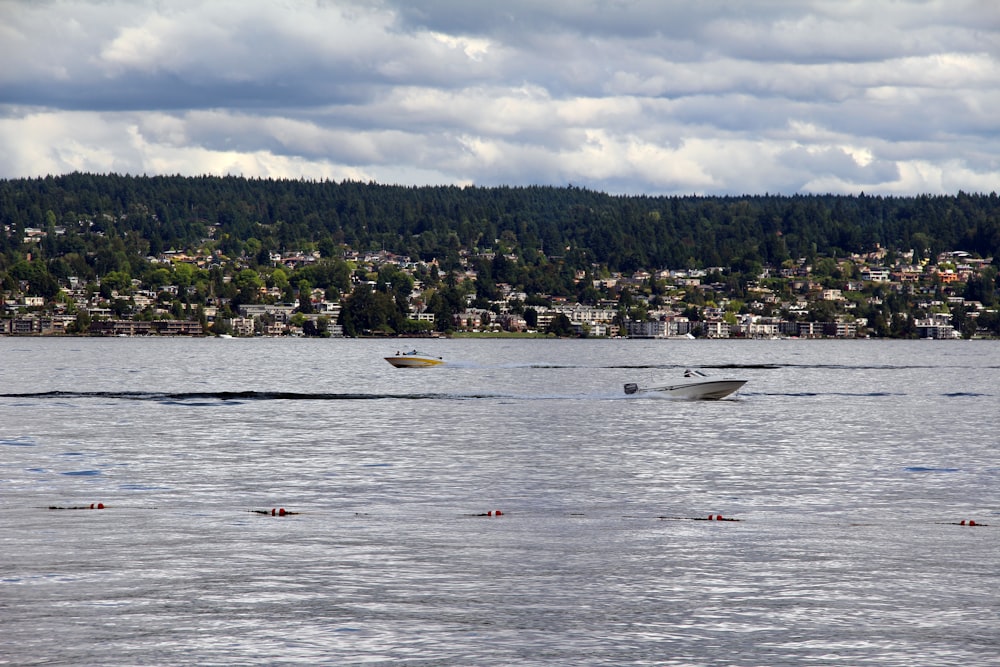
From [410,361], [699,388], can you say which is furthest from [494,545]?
[410,361]

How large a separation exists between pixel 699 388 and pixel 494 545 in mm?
71876

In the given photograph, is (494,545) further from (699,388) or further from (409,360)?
(409,360)

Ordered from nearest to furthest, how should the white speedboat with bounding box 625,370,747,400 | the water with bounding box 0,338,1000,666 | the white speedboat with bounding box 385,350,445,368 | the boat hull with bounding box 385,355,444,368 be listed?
the water with bounding box 0,338,1000,666
the white speedboat with bounding box 625,370,747,400
the white speedboat with bounding box 385,350,445,368
the boat hull with bounding box 385,355,444,368

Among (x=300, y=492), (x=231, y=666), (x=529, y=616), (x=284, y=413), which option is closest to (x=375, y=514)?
(x=300, y=492)

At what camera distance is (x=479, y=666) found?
1978 cm

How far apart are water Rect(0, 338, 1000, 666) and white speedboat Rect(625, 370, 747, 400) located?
76.6ft

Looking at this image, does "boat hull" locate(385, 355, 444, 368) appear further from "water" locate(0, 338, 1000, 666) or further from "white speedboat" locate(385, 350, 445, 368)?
"water" locate(0, 338, 1000, 666)

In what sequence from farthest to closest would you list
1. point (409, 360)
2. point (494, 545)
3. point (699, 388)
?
point (409, 360), point (699, 388), point (494, 545)

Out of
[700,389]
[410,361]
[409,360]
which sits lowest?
[700,389]

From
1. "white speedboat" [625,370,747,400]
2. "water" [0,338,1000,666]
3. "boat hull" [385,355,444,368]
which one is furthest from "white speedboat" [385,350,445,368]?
"water" [0,338,1000,666]

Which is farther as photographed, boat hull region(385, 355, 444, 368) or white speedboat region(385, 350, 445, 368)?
boat hull region(385, 355, 444, 368)

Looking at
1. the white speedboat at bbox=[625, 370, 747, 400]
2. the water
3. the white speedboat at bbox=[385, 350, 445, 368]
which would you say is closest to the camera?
the water

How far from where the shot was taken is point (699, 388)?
331 ft

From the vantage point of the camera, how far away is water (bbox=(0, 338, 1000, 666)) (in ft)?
69.7
